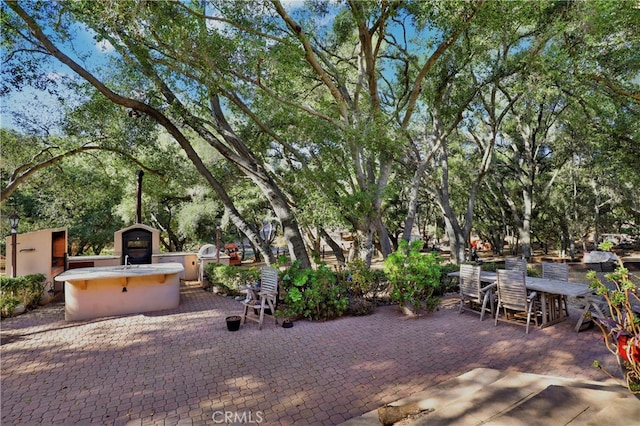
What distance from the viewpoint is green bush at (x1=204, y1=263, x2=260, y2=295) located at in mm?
8749

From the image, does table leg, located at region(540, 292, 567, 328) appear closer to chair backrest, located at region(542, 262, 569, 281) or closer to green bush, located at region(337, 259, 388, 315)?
chair backrest, located at region(542, 262, 569, 281)

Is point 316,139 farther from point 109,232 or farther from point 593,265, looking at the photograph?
point 109,232

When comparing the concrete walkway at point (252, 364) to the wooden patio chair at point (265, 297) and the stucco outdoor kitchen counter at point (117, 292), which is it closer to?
the wooden patio chair at point (265, 297)

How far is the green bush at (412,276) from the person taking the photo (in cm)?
644

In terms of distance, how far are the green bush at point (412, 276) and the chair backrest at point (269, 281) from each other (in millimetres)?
2317

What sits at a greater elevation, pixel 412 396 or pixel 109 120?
pixel 109 120

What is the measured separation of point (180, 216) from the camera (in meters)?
16.6

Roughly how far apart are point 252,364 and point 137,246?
853 centimetres

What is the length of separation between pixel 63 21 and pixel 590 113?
17.1m

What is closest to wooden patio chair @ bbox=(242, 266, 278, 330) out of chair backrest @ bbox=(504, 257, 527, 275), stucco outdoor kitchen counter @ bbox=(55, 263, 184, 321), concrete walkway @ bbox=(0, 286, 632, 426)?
concrete walkway @ bbox=(0, 286, 632, 426)

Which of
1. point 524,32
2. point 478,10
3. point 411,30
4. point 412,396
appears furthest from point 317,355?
point 524,32

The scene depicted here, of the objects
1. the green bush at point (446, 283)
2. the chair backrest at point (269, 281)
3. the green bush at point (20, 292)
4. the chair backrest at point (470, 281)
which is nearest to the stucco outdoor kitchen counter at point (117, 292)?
the green bush at point (20, 292)

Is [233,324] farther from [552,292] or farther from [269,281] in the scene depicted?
[552,292]

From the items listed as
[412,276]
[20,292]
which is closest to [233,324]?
[412,276]
